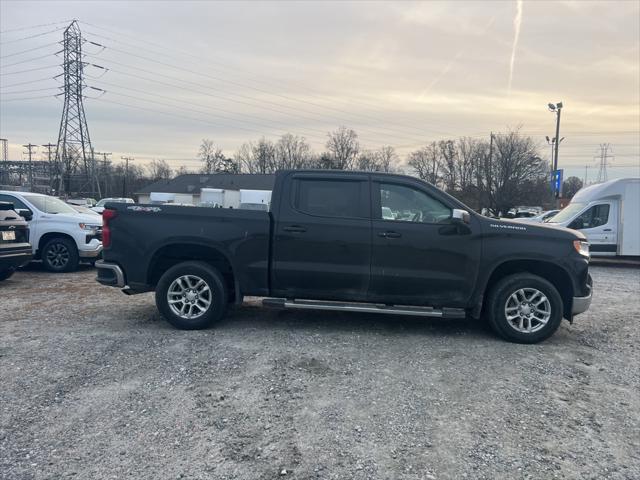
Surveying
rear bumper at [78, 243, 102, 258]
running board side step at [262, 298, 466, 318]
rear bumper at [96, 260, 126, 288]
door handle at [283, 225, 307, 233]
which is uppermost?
door handle at [283, 225, 307, 233]

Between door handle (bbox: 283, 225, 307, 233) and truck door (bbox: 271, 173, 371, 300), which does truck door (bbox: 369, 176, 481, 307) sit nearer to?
truck door (bbox: 271, 173, 371, 300)

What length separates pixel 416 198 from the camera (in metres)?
5.77

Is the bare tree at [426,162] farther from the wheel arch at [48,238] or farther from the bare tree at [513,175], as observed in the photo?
the wheel arch at [48,238]

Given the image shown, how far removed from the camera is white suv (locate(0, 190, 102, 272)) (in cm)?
1038

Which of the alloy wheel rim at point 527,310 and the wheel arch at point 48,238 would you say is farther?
the wheel arch at point 48,238

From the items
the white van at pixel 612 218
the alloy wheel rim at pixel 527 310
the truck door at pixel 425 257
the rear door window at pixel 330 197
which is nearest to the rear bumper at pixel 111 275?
Answer: the rear door window at pixel 330 197

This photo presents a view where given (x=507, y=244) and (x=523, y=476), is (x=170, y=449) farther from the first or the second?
(x=507, y=244)

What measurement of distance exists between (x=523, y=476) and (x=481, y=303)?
290 centimetres

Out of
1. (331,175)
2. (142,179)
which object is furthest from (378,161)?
(331,175)

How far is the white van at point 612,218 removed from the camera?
13648mm

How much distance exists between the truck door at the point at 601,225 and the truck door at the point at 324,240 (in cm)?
1075

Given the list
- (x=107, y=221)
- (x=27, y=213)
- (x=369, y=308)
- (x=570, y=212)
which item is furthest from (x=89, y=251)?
(x=570, y=212)

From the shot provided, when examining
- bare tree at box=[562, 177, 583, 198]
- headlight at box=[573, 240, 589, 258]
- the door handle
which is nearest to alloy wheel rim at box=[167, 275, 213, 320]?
the door handle

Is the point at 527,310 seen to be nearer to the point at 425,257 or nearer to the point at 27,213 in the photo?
the point at 425,257
